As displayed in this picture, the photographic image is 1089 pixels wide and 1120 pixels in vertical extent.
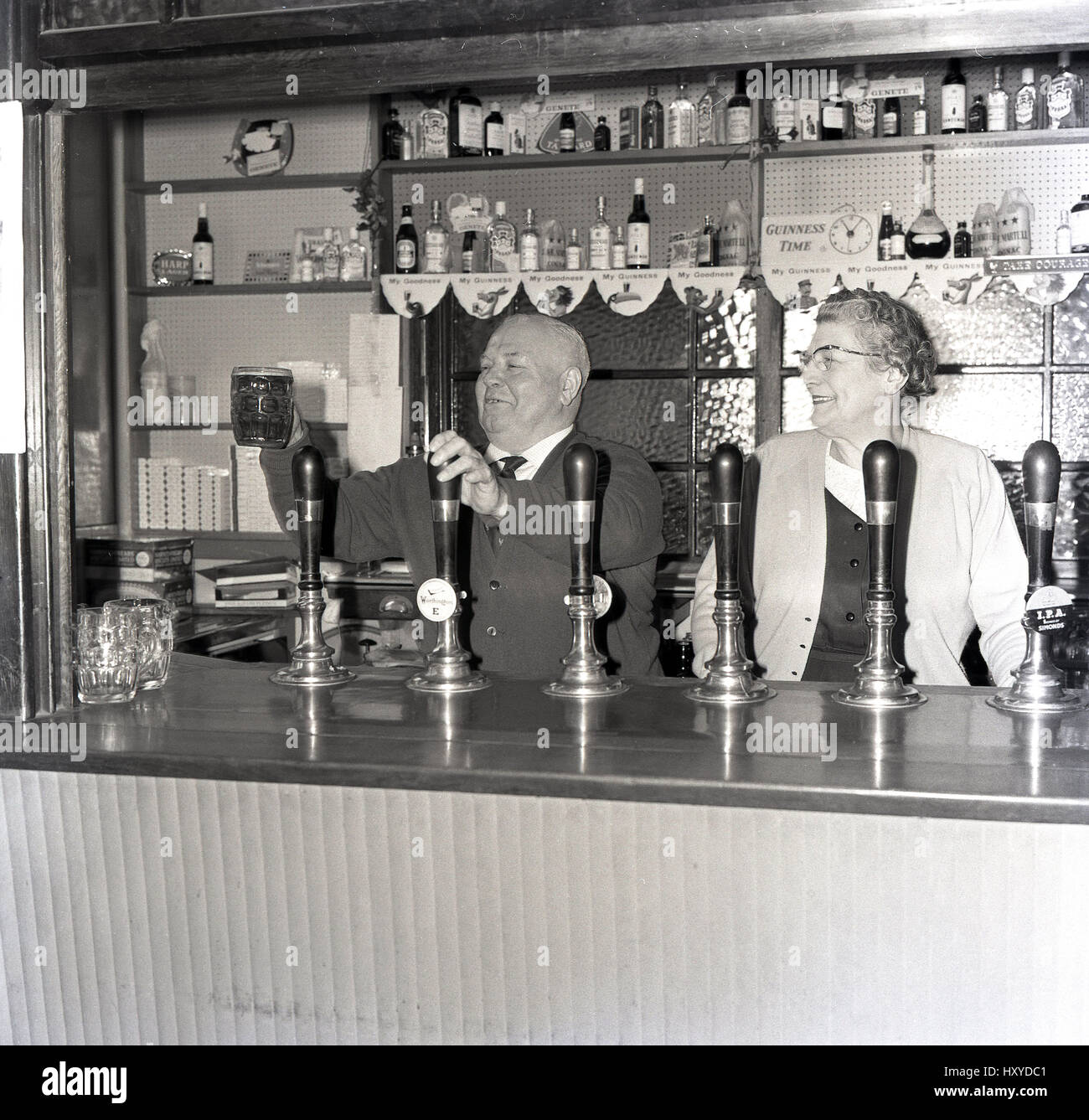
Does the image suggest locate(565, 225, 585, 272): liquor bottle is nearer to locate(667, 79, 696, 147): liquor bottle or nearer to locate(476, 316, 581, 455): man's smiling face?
locate(667, 79, 696, 147): liquor bottle

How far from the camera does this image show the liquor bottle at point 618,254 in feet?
14.1

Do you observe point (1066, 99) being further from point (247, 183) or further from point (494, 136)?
point (247, 183)

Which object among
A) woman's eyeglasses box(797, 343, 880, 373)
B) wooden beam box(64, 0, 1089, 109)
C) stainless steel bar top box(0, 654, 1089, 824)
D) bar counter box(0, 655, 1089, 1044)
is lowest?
bar counter box(0, 655, 1089, 1044)

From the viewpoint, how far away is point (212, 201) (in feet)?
16.1

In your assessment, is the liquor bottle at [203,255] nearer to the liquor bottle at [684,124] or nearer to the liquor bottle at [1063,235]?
the liquor bottle at [684,124]

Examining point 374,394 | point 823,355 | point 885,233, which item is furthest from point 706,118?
point 823,355

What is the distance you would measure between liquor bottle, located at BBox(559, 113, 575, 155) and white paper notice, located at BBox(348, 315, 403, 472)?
91 cm

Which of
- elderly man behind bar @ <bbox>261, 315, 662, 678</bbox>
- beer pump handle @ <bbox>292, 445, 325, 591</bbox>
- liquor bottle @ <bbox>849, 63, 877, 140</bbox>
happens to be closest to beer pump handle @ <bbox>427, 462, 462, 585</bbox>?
beer pump handle @ <bbox>292, 445, 325, 591</bbox>

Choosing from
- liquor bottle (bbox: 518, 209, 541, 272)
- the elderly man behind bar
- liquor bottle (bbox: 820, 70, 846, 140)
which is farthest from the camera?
liquor bottle (bbox: 518, 209, 541, 272)

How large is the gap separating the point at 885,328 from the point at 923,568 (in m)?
0.49

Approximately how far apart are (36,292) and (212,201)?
351 centimetres

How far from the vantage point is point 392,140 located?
14.9ft

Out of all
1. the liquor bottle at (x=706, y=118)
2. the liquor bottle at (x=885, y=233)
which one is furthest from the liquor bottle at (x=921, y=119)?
the liquor bottle at (x=706, y=118)

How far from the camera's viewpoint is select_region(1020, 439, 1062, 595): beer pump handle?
1.53 meters
